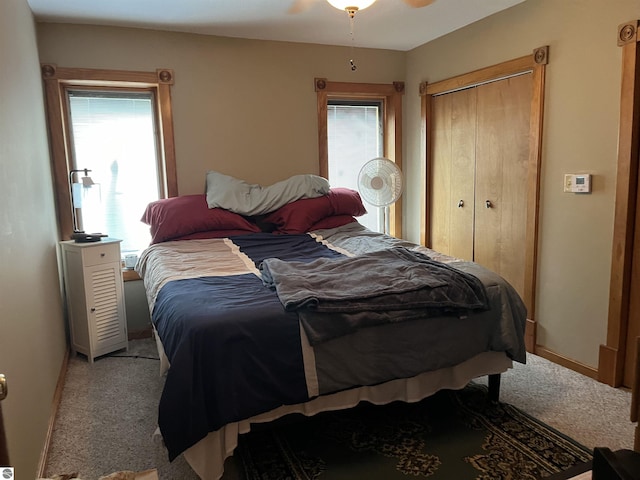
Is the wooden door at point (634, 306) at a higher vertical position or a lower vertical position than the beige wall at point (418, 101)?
lower

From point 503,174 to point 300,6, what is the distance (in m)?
1.80

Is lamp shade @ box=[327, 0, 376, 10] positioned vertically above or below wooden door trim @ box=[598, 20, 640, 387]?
above

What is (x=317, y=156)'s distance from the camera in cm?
409

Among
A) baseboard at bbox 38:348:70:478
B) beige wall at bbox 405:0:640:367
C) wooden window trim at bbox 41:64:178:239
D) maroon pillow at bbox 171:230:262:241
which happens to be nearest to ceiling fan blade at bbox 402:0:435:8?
beige wall at bbox 405:0:640:367

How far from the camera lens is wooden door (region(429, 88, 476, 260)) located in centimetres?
368

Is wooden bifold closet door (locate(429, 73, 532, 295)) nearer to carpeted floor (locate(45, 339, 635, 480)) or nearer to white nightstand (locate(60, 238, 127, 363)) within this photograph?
carpeted floor (locate(45, 339, 635, 480))

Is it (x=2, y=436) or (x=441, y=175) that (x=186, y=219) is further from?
(x=2, y=436)

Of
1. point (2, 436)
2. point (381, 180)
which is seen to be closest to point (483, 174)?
point (381, 180)

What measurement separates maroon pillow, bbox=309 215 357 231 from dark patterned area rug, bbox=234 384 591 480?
58.7 inches

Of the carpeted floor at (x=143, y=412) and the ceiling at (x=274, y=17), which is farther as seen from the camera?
the ceiling at (x=274, y=17)

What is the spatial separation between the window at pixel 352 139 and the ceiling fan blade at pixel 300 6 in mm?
1124

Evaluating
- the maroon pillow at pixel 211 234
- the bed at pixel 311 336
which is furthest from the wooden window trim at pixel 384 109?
the bed at pixel 311 336

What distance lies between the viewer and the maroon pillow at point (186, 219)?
3.34 m

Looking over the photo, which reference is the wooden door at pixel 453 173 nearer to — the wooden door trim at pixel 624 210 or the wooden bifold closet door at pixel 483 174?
the wooden bifold closet door at pixel 483 174
